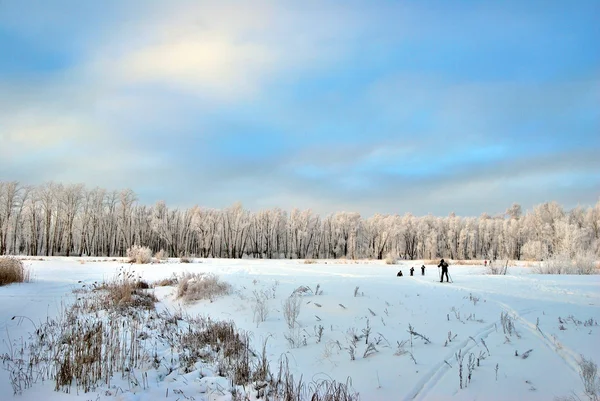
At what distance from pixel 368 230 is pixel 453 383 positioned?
84303mm

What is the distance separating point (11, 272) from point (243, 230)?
6616 centimetres

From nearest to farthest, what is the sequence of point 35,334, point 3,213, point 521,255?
point 35,334 < point 3,213 < point 521,255

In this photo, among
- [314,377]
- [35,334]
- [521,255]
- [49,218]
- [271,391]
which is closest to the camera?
[271,391]

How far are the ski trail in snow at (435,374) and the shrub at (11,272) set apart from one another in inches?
650

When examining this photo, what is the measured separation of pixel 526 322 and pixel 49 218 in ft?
235

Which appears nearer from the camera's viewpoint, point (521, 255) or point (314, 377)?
point (314, 377)

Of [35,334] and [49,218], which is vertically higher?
[49,218]

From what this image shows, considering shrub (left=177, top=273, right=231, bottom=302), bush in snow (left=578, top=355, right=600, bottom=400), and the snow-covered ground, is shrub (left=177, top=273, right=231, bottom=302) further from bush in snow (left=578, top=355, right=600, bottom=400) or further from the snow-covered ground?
bush in snow (left=578, top=355, right=600, bottom=400)

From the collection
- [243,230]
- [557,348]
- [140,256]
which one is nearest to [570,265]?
[557,348]

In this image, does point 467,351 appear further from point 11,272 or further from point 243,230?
point 243,230

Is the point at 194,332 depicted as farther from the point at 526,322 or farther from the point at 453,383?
the point at 526,322

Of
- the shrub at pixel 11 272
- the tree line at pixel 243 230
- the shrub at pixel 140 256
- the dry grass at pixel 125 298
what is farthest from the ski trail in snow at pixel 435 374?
the tree line at pixel 243 230

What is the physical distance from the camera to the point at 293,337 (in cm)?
891

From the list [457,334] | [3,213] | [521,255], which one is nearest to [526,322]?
[457,334]
